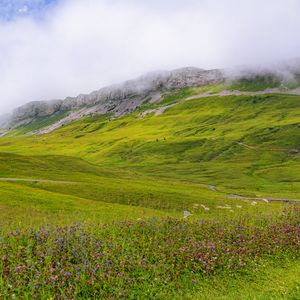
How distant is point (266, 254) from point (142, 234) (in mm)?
6855

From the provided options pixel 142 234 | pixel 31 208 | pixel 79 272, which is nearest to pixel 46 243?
pixel 79 272

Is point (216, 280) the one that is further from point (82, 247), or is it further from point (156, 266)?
point (82, 247)

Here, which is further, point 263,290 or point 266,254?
point 266,254

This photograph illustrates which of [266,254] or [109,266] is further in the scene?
[266,254]

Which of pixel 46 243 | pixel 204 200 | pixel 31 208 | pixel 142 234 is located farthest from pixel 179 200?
pixel 46 243

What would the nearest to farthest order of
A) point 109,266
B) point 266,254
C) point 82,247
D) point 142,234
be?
1. point 109,266
2. point 82,247
3. point 266,254
4. point 142,234

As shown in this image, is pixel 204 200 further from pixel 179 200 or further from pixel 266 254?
pixel 266 254

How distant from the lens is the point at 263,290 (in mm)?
13836

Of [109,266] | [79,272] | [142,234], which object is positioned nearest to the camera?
[79,272]

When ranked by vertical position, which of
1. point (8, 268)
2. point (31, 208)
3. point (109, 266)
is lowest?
point (31, 208)

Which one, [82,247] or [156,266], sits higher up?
[82,247]

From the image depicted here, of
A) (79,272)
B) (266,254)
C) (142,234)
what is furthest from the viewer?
(142,234)

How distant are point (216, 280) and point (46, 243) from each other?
330 inches

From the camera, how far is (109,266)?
47.3 feet
